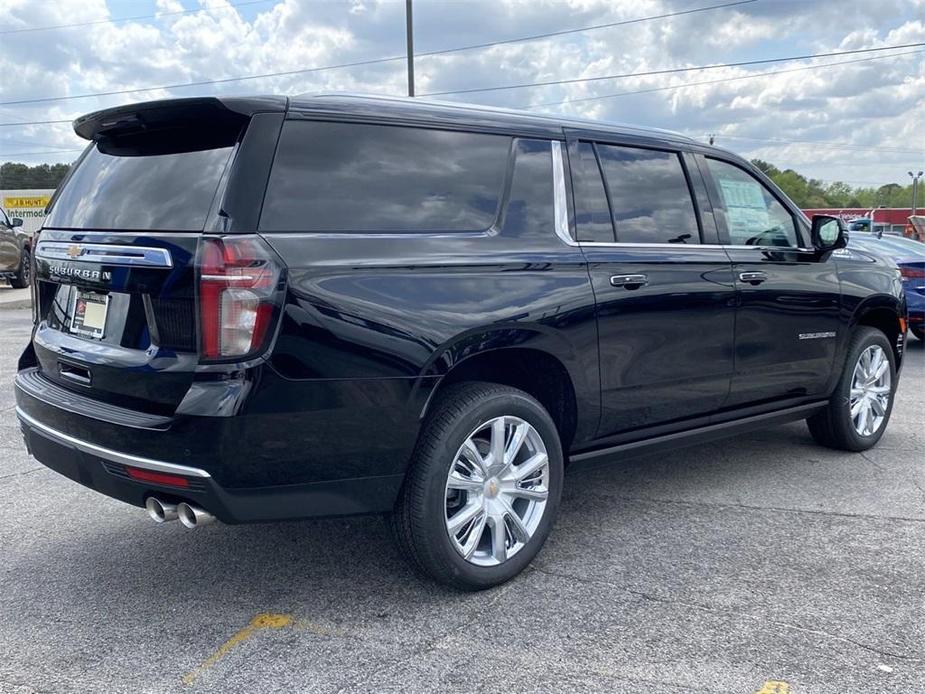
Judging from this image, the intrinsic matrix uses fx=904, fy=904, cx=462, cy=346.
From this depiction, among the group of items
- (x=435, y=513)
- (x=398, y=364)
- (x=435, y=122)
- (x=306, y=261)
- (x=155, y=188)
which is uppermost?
(x=435, y=122)

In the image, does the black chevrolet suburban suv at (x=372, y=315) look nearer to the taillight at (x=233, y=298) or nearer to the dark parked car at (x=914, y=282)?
the taillight at (x=233, y=298)

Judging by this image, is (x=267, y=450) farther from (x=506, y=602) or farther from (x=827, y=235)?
(x=827, y=235)

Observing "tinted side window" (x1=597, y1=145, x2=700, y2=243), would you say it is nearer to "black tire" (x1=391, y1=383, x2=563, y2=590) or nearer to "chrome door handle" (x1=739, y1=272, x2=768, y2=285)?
"chrome door handle" (x1=739, y1=272, x2=768, y2=285)

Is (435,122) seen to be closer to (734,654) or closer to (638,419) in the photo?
(638,419)

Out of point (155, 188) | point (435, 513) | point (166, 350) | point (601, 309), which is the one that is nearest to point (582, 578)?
point (435, 513)

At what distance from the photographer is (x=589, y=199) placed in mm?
4008

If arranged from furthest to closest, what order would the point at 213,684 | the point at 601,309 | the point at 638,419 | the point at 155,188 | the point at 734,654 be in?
the point at 638,419 → the point at 601,309 → the point at 155,188 → the point at 734,654 → the point at 213,684

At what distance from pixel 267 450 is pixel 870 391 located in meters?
4.22

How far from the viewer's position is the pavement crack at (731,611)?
3.08 m

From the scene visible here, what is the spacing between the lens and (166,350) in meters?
Answer: 3.02

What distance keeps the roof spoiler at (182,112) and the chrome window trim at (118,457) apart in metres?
1.18

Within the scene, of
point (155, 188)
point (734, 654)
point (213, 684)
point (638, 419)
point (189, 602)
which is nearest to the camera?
point (213, 684)

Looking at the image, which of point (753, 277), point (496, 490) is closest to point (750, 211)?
point (753, 277)

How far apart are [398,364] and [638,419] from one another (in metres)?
1.46
